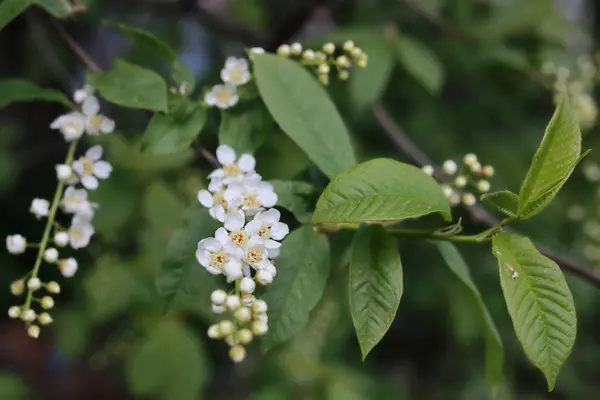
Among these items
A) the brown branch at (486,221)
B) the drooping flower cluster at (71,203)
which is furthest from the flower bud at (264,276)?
the brown branch at (486,221)

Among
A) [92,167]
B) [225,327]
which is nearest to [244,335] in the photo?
[225,327]

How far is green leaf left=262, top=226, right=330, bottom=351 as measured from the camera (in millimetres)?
1063

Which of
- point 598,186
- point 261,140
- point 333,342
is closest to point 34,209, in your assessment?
point 261,140

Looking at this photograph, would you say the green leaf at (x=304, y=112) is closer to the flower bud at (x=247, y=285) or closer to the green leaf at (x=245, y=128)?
the green leaf at (x=245, y=128)

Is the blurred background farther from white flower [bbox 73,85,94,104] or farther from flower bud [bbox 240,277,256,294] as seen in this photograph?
flower bud [bbox 240,277,256,294]

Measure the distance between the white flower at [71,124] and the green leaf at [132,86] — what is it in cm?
9

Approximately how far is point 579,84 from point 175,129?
181cm

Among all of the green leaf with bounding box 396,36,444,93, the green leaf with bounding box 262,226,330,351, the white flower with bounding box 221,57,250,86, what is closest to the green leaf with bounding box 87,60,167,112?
the white flower with bounding box 221,57,250,86

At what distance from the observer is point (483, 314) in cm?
115

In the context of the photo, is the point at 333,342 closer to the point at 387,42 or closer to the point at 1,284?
the point at 387,42

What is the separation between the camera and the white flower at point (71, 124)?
126 centimetres

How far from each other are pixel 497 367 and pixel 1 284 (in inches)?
109

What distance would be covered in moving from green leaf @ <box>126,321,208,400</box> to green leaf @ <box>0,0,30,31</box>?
1.35m

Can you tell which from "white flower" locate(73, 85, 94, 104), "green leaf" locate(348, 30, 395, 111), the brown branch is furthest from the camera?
"green leaf" locate(348, 30, 395, 111)
